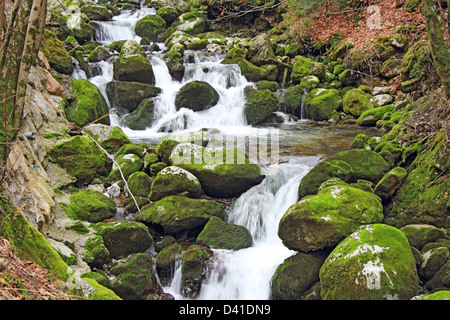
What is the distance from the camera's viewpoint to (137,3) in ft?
90.6

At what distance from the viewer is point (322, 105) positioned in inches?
562

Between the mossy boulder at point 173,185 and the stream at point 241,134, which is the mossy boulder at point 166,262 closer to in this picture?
the stream at point 241,134

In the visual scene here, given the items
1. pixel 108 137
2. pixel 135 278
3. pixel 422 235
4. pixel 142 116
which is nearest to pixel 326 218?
pixel 422 235

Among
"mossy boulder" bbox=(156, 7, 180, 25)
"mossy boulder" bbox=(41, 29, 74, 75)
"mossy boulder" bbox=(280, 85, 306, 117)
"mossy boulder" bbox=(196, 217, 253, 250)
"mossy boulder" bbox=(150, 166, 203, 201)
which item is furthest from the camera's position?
"mossy boulder" bbox=(156, 7, 180, 25)

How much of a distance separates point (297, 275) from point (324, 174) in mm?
2391

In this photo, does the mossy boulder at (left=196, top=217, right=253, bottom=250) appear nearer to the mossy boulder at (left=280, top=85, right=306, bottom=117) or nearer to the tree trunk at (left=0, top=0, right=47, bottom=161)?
the tree trunk at (left=0, top=0, right=47, bottom=161)

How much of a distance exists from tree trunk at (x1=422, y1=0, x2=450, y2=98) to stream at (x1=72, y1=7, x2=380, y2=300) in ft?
11.2

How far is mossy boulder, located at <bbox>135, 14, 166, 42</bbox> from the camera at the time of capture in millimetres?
22514

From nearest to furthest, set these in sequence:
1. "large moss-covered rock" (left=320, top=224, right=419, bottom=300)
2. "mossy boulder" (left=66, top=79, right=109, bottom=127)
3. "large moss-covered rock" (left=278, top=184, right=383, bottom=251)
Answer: "large moss-covered rock" (left=320, top=224, right=419, bottom=300)
"large moss-covered rock" (left=278, top=184, right=383, bottom=251)
"mossy boulder" (left=66, top=79, right=109, bottom=127)

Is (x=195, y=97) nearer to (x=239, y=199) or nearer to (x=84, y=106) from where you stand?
(x=84, y=106)

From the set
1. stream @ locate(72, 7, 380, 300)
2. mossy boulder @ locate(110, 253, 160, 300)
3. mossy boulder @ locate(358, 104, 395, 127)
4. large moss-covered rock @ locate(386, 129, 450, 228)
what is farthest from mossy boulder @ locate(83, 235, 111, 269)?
mossy boulder @ locate(358, 104, 395, 127)

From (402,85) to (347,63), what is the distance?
4.24 metres

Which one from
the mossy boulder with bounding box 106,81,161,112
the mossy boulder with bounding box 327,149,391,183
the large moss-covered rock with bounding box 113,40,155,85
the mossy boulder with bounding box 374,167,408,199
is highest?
the large moss-covered rock with bounding box 113,40,155,85

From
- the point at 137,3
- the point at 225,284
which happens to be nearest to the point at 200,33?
the point at 137,3
